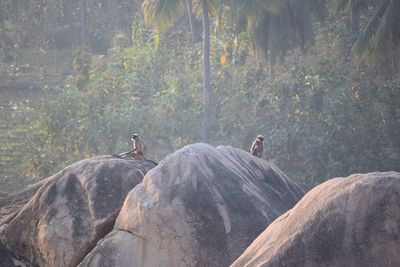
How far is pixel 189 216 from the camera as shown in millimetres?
10758

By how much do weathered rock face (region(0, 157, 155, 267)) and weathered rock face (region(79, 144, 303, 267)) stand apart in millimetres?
892

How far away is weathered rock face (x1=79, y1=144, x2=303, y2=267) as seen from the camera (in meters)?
10.7

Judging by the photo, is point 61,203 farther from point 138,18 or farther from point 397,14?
point 138,18

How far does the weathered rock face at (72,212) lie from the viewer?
12242mm

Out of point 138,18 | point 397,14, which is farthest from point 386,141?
point 138,18

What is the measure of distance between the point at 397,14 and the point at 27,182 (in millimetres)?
12028

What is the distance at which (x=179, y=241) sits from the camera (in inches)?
420

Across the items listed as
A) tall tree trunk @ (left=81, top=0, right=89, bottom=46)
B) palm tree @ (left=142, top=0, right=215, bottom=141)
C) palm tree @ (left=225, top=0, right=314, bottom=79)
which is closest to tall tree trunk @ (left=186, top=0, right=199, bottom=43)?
palm tree @ (left=142, top=0, right=215, bottom=141)

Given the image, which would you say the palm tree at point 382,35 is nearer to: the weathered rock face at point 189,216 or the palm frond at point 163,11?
the palm frond at point 163,11

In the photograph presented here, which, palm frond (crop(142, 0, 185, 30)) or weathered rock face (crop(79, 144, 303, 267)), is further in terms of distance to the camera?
palm frond (crop(142, 0, 185, 30))

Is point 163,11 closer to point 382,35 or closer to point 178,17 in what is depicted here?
point 178,17

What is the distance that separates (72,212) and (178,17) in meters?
15.1

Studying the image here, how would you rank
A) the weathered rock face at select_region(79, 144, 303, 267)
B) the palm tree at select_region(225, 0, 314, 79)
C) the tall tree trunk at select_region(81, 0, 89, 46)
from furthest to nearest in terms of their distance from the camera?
the tall tree trunk at select_region(81, 0, 89, 46) < the palm tree at select_region(225, 0, 314, 79) < the weathered rock face at select_region(79, 144, 303, 267)

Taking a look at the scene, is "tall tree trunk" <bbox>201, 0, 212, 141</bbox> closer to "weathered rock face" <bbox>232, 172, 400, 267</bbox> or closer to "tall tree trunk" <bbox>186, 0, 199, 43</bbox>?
"tall tree trunk" <bbox>186, 0, 199, 43</bbox>
